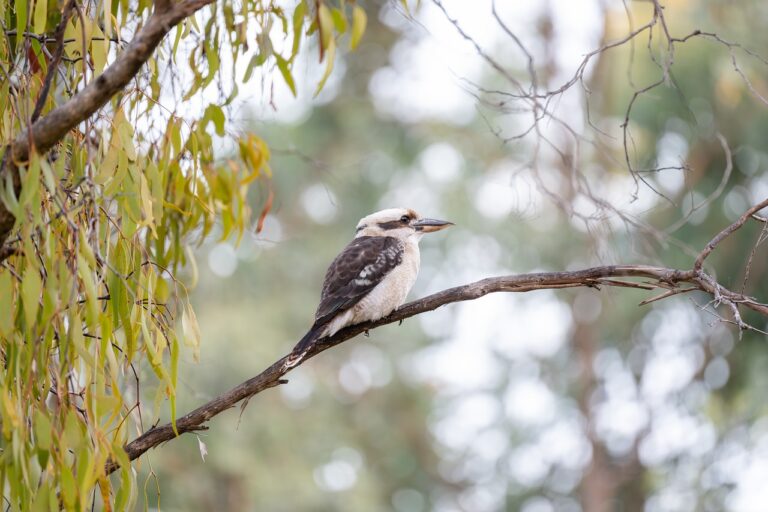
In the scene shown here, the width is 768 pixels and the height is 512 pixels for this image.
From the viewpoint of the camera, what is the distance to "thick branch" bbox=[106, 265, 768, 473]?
2.00m

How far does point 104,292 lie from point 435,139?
314 inches

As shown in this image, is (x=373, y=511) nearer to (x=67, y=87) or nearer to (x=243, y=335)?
(x=243, y=335)

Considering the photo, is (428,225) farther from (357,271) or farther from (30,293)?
(30,293)

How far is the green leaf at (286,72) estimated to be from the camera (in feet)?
6.29

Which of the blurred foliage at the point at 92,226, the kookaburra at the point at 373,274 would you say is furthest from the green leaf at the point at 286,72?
the kookaburra at the point at 373,274

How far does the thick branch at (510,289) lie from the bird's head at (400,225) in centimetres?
157

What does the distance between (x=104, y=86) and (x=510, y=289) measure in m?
1.08

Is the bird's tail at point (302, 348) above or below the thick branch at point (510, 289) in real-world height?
above

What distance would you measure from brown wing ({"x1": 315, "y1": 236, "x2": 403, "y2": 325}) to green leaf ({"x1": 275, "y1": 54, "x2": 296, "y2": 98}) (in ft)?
4.60

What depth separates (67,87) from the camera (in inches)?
82.8

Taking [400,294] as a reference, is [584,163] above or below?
above

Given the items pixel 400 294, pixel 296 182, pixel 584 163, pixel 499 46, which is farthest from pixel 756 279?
pixel 296 182

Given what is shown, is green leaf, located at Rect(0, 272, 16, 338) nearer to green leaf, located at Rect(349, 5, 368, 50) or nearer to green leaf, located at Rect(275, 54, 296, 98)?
green leaf, located at Rect(275, 54, 296, 98)

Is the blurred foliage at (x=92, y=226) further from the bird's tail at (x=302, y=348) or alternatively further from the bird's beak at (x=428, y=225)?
the bird's beak at (x=428, y=225)
